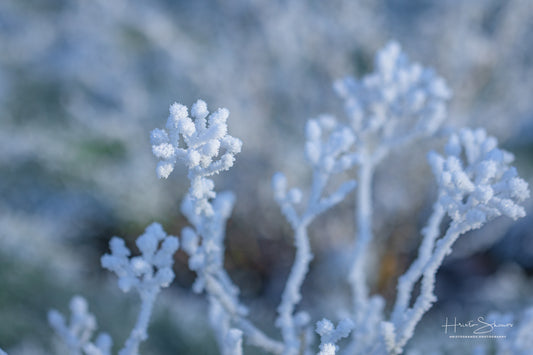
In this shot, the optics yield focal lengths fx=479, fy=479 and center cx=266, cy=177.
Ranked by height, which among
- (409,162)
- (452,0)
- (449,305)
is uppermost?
(452,0)

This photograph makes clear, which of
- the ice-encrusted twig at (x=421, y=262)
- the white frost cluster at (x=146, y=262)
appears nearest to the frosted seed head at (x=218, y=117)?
the white frost cluster at (x=146, y=262)

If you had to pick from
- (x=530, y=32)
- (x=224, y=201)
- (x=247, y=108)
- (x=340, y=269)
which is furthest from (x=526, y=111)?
(x=224, y=201)

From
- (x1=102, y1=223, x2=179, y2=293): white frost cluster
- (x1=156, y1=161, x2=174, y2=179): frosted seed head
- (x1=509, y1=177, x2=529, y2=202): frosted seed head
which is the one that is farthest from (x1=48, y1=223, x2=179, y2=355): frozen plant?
(x1=509, y1=177, x2=529, y2=202): frosted seed head

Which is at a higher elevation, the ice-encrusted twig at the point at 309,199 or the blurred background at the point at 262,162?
the blurred background at the point at 262,162

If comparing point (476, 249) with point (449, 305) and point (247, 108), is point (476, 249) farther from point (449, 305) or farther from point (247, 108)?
point (247, 108)

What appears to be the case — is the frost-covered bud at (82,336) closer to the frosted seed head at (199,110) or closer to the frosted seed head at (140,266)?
the frosted seed head at (140,266)

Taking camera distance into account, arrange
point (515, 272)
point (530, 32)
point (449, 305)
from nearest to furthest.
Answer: point (449, 305), point (515, 272), point (530, 32)
